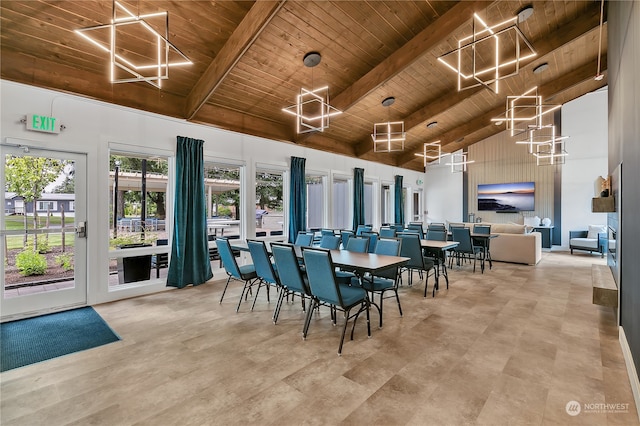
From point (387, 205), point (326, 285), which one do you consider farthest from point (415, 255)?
point (387, 205)

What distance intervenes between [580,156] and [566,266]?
4.56 meters

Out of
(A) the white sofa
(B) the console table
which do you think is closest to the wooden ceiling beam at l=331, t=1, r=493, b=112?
(A) the white sofa

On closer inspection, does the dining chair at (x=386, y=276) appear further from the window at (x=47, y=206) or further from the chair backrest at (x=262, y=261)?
the window at (x=47, y=206)

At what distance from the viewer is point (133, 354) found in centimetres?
272

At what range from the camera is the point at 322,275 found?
2.78m

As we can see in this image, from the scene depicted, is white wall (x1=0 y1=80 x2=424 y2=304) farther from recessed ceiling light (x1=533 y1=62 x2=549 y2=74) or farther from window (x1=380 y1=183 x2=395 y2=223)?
recessed ceiling light (x1=533 y1=62 x2=549 y2=74)

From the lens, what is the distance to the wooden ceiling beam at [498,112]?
7.09m

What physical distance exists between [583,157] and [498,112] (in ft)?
10.7

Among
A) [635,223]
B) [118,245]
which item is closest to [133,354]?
[118,245]

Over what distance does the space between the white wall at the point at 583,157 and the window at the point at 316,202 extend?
25.8 ft

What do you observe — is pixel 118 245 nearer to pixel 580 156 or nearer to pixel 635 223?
pixel 635 223

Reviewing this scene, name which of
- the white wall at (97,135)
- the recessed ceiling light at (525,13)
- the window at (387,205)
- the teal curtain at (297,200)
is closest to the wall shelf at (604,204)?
the recessed ceiling light at (525,13)

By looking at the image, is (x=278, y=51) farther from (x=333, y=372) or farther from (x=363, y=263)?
(x=333, y=372)

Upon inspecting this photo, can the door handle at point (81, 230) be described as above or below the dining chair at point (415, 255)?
above
